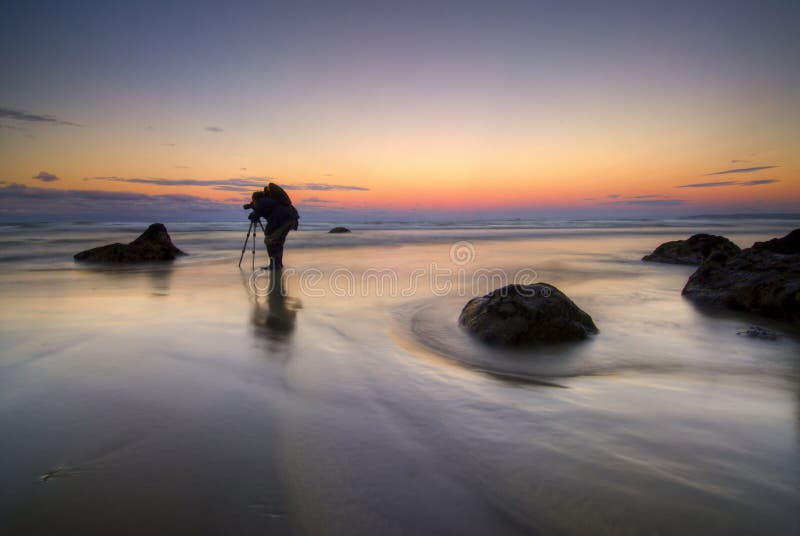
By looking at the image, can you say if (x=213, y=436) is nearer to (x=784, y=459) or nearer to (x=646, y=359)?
(x=784, y=459)

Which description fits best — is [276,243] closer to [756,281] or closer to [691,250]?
[756,281]

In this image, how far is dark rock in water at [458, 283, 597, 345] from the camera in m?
4.10

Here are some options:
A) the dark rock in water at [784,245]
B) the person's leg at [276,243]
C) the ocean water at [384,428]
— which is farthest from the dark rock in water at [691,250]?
the person's leg at [276,243]

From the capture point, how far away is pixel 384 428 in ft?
7.41

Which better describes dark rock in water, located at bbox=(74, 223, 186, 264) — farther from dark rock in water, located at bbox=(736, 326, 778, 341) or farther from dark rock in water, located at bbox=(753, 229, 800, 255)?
dark rock in water, located at bbox=(753, 229, 800, 255)

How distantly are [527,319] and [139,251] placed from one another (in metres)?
11.7

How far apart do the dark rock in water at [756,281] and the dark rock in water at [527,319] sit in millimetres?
2787

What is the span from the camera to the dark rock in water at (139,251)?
11008mm

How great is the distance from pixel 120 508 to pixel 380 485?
1.07 metres

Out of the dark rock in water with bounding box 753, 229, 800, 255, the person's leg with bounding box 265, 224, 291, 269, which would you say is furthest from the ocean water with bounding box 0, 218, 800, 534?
the person's leg with bounding box 265, 224, 291, 269

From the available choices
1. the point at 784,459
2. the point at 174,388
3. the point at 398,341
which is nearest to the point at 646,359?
the point at 784,459

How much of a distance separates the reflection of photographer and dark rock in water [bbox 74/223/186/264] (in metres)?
3.88

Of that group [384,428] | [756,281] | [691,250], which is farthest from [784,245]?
[384,428]

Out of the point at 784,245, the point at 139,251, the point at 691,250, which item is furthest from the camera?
the point at 691,250
